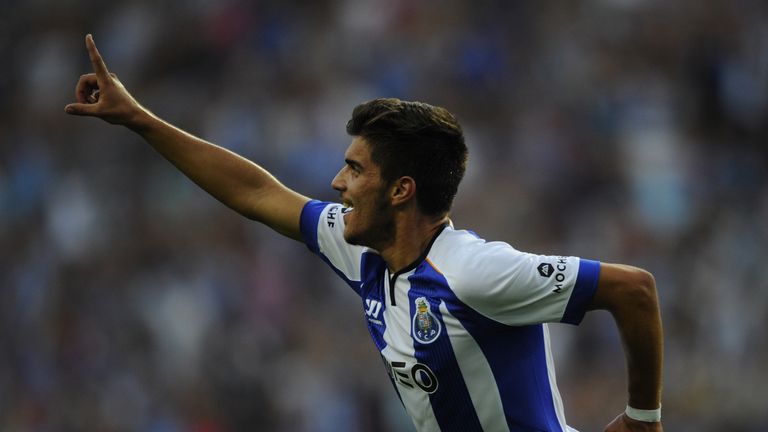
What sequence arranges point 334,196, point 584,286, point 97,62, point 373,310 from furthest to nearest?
point 334,196 < point 97,62 < point 373,310 < point 584,286

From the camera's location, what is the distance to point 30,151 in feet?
45.4

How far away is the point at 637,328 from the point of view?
4012 millimetres

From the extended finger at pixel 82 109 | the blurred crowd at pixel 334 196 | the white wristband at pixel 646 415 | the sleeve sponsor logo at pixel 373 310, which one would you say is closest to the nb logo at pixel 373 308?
the sleeve sponsor logo at pixel 373 310

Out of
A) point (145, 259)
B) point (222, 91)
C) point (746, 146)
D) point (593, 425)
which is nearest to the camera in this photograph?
point (593, 425)

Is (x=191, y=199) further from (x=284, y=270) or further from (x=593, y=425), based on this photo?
(x=593, y=425)

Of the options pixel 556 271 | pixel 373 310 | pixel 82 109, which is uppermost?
pixel 82 109

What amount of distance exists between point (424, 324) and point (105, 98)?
150cm

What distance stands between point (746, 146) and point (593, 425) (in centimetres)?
316

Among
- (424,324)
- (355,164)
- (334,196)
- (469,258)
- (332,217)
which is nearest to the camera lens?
(469,258)

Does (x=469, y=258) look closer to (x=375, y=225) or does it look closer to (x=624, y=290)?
(x=375, y=225)

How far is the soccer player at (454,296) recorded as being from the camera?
3.98 metres

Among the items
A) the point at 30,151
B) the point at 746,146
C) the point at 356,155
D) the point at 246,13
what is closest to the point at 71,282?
the point at 30,151

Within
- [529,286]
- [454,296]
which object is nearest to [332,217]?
[454,296]

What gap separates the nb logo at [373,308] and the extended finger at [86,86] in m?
1.33
